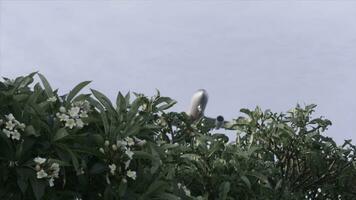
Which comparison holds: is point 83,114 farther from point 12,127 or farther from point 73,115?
point 12,127

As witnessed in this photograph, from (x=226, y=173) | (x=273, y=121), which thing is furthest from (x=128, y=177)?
(x=273, y=121)

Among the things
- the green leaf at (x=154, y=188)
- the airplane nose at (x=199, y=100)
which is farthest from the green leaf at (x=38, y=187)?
the airplane nose at (x=199, y=100)

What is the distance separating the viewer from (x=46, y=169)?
3.55m

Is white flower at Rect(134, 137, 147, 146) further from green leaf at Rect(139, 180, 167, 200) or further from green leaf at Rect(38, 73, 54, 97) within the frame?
green leaf at Rect(38, 73, 54, 97)

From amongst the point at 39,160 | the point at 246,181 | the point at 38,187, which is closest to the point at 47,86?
the point at 39,160

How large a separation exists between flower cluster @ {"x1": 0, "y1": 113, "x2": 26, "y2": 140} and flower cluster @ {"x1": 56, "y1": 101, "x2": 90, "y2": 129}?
0.24 meters

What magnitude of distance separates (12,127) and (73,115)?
0.36 meters

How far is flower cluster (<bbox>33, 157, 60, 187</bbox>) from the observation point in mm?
3531

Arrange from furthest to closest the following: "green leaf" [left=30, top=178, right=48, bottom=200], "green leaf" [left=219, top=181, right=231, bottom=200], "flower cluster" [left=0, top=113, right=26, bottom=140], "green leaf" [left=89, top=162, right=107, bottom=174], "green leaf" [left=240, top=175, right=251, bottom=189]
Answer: "green leaf" [left=240, top=175, right=251, bottom=189] < "green leaf" [left=219, top=181, right=231, bottom=200] < "green leaf" [left=89, top=162, right=107, bottom=174] < "flower cluster" [left=0, top=113, right=26, bottom=140] < "green leaf" [left=30, top=178, right=48, bottom=200]

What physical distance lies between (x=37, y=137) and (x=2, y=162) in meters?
0.24

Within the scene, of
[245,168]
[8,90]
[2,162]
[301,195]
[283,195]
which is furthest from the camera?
[301,195]

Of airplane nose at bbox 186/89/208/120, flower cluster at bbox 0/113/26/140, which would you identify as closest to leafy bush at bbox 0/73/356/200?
flower cluster at bbox 0/113/26/140

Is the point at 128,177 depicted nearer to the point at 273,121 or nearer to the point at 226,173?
the point at 226,173

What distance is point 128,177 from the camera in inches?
151
